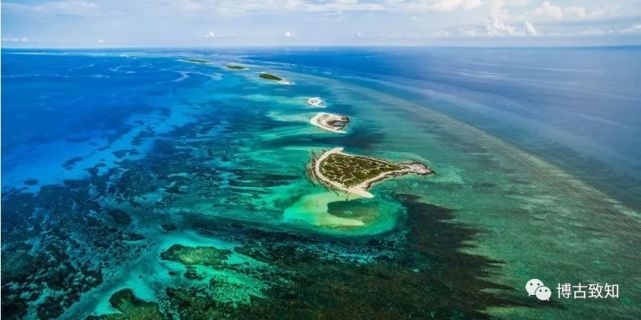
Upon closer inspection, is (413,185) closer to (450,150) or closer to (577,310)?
→ (450,150)

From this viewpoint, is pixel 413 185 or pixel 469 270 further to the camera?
pixel 413 185

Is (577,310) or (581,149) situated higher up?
(581,149)

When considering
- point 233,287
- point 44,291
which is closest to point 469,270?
point 233,287

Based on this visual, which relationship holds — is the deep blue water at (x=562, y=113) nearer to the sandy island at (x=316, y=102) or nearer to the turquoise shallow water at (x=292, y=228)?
the turquoise shallow water at (x=292, y=228)
